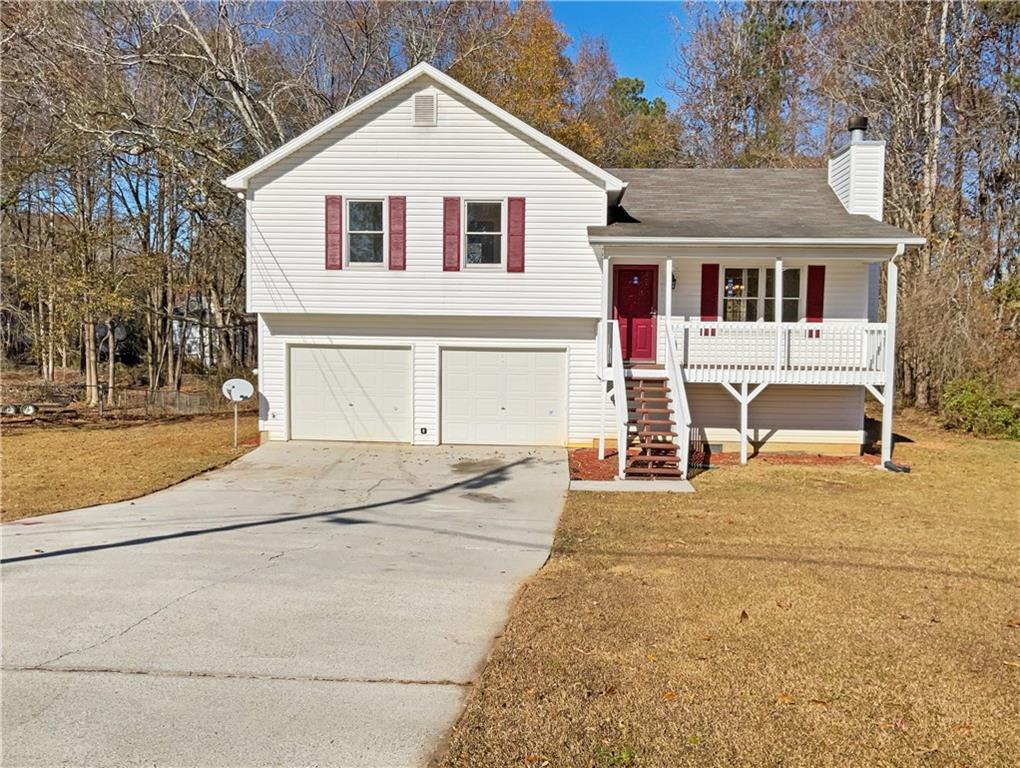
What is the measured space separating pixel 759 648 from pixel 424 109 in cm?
1233

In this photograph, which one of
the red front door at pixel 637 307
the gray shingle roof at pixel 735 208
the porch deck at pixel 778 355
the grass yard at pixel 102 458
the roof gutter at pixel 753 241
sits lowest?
Answer: the grass yard at pixel 102 458

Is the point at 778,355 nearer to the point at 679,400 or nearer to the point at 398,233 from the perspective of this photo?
the point at 679,400

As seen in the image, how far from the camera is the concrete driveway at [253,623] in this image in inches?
142

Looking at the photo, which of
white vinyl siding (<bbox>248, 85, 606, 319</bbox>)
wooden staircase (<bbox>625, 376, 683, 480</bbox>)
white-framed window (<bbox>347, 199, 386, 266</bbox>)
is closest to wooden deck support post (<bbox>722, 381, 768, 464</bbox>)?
wooden staircase (<bbox>625, 376, 683, 480</bbox>)

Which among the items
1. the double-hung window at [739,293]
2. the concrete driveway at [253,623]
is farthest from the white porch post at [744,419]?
the concrete driveway at [253,623]

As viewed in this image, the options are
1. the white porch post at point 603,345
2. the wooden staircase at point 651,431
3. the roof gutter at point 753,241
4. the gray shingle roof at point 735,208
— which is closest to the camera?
the wooden staircase at point 651,431

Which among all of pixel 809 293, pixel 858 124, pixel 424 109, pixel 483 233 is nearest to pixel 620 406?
pixel 483 233

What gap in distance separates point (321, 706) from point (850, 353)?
11.8m

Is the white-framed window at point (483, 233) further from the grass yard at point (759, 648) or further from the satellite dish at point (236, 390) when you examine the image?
the grass yard at point (759, 648)

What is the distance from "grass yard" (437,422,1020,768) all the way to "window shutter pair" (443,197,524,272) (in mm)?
6863

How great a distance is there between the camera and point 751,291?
14.5 m

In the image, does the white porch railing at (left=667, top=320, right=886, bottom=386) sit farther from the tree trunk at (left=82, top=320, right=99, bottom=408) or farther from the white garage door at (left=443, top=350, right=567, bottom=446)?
the tree trunk at (left=82, top=320, right=99, bottom=408)

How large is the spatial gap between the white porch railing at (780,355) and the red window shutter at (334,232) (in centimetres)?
670

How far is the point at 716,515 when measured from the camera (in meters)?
8.88
